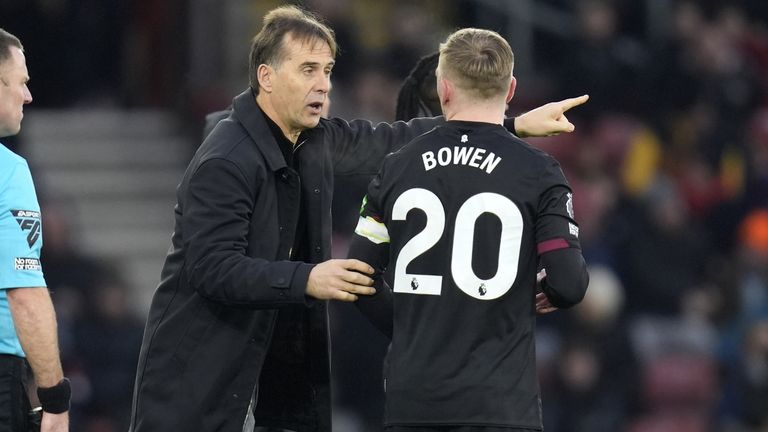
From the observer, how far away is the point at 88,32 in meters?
12.7

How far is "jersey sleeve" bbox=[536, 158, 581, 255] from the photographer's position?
4109 millimetres

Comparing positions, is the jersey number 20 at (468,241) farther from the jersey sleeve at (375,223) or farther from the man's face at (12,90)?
the man's face at (12,90)

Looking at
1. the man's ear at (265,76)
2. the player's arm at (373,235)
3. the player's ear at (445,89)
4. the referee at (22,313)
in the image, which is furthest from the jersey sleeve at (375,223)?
the referee at (22,313)

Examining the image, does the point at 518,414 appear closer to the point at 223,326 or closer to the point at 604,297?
the point at 223,326

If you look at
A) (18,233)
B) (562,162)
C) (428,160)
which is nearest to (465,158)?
(428,160)

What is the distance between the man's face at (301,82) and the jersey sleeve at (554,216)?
2.99ft

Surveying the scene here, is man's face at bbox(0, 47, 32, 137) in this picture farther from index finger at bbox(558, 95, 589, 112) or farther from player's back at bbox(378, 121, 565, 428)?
index finger at bbox(558, 95, 589, 112)

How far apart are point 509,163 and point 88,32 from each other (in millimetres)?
9054

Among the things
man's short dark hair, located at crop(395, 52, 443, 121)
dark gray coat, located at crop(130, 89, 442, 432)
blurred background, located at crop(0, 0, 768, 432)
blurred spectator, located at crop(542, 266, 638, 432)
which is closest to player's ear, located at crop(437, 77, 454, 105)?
dark gray coat, located at crop(130, 89, 442, 432)

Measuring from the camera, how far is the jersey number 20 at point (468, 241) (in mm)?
4145

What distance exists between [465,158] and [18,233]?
139cm

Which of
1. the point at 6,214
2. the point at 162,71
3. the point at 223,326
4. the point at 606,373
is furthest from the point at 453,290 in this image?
the point at 162,71

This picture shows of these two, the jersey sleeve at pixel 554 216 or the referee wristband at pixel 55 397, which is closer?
the jersey sleeve at pixel 554 216

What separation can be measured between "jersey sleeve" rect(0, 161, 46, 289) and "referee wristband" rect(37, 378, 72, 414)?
1.04 feet
